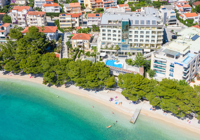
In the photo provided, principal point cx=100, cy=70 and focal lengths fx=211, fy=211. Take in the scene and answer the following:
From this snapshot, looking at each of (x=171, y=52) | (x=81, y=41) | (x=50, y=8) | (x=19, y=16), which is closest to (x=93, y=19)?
(x=81, y=41)

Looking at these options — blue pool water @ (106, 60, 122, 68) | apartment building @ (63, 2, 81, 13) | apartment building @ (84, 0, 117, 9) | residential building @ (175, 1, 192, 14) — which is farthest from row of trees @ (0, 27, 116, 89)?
residential building @ (175, 1, 192, 14)

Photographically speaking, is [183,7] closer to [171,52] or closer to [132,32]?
[132,32]

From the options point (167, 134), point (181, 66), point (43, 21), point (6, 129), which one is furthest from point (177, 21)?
point (6, 129)

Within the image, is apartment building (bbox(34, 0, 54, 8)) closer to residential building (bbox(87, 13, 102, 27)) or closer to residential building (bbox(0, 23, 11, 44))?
residential building (bbox(87, 13, 102, 27))

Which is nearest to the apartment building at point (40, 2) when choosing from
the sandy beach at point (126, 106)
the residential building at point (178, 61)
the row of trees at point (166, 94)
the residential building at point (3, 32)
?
the residential building at point (3, 32)

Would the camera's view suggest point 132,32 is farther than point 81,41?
No

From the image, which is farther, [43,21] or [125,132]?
[43,21]

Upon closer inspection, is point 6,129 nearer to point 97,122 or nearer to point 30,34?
point 97,122
